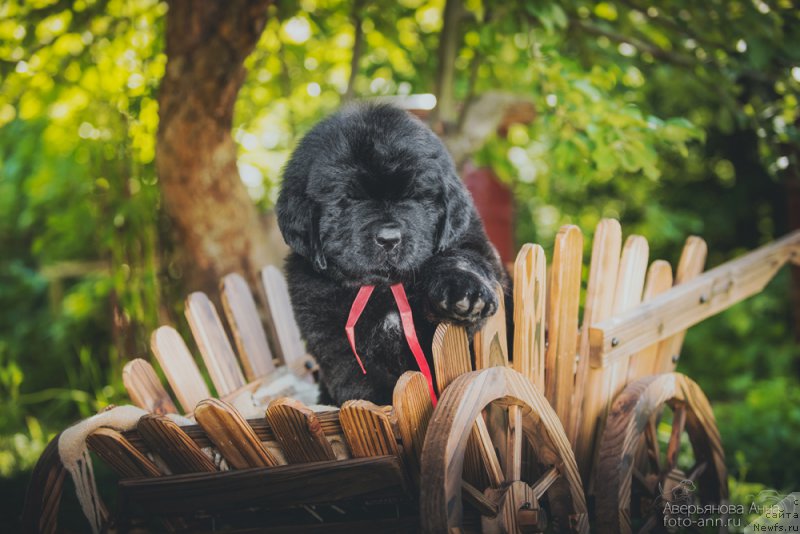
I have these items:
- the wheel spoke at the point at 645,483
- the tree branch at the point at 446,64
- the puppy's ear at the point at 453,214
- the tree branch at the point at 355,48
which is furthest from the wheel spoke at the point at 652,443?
the tree branch at the point at 355,48

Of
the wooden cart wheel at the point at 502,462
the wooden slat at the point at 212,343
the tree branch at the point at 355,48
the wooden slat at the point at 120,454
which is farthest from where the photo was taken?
the tree branch at the point at 355,48

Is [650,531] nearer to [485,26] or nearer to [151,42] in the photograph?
[485,26]

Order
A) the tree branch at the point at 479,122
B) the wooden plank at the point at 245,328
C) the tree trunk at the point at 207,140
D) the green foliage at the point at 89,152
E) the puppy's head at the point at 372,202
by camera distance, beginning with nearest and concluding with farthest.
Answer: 1. the puppy's head at the point at 372,202
2. the wooden plank at the point at 245,328
3. the tree trunk at the point at 207,140
4. the green foliage at the point at 89,152
5. the tree branch at the point at 479,122

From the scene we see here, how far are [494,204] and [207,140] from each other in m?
3.33

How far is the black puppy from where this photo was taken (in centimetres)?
233

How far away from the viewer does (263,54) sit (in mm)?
5363

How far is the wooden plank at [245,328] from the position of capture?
3.21 metres

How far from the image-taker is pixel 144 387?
2.64 metres

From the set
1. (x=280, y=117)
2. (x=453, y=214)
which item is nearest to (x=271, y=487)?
(x=453, y=214)

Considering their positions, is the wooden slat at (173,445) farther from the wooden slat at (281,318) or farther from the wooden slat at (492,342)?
the wooden slat at (281,318)

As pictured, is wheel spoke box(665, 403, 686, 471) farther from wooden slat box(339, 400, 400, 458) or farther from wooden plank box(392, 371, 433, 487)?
wooden slat box(339, 400, 400, 458)

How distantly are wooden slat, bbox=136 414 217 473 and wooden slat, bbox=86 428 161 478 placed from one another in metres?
0.06

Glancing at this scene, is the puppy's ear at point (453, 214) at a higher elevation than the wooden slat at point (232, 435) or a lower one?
higher

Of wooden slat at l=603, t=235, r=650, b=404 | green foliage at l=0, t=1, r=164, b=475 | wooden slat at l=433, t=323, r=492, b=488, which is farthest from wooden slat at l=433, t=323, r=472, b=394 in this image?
green foliage at l=0, t=1, r=164, b=475
